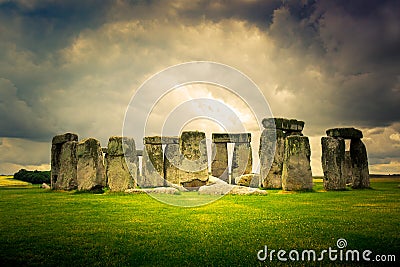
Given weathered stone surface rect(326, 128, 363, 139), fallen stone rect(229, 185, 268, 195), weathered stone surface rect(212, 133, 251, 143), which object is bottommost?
fallen stone rect(229, 185, 268, 195)

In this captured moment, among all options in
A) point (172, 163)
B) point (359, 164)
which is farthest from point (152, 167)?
point (359, 164)

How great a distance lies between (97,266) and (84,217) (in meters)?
4.68

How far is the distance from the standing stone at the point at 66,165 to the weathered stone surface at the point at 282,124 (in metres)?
11.2

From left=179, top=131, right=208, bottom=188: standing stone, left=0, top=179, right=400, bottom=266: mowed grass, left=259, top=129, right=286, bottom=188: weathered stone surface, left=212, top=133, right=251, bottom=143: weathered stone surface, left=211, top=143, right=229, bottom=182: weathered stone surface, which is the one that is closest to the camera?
left=0, top=179, right=400, bottom=266: mowed grass

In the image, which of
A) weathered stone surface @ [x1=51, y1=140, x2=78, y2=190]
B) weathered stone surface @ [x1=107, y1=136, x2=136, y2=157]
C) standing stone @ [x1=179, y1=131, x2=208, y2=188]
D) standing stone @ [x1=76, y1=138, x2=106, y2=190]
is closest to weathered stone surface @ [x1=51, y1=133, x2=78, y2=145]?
Answer: weathered stone surface @ [x1=51, y1=140, x2=78, y2=190]

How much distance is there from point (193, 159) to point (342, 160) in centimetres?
836

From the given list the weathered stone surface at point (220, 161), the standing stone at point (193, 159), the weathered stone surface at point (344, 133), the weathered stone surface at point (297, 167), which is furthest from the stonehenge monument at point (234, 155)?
the weathered stone surface at point (297, 167)

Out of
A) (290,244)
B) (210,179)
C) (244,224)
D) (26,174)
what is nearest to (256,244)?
(290,244)

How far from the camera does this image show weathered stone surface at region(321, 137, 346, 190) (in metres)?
17.9

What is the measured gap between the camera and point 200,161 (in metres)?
21.3

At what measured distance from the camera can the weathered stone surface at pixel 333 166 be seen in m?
17.9

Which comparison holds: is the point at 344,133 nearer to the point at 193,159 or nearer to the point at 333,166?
the point at 333,166

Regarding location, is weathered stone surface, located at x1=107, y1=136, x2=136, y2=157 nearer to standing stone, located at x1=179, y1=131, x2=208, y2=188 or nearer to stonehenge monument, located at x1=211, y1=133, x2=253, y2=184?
standing stone, located at x1=179, y1=131, x2=208, y2=188

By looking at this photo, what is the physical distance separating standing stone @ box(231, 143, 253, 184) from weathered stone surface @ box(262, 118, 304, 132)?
17.2 ft
